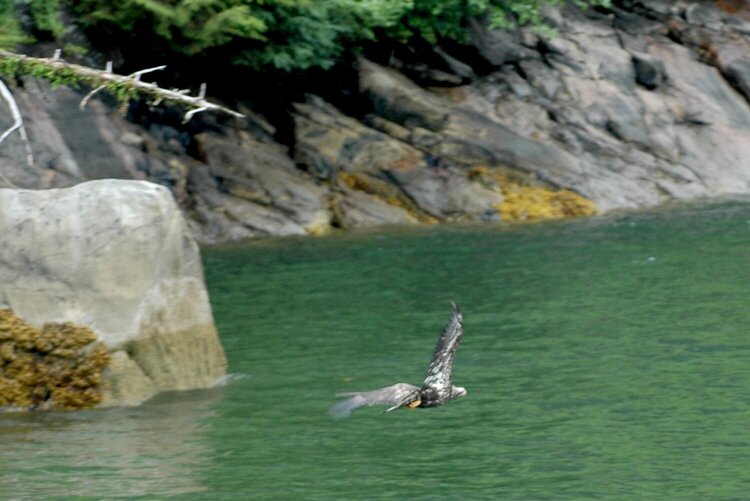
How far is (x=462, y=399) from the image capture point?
577 inches

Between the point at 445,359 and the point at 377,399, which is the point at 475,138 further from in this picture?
the point at 377,399

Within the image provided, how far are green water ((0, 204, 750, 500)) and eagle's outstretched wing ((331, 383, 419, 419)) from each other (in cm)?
91

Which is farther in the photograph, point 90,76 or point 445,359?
point 90,76

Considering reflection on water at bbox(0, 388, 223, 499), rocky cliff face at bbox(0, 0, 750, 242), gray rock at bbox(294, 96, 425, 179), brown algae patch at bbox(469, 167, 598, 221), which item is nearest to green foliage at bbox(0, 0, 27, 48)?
rocky cliff face at bbox(0, 0, 750, 242)

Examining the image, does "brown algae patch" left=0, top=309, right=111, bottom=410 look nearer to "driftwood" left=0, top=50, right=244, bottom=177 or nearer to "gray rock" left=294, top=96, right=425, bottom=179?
"driftwood" left=0, top=50, right=244, bottom=177

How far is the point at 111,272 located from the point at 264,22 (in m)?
14.3

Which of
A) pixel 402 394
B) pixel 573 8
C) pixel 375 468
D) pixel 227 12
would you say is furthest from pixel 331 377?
pixel 573 8

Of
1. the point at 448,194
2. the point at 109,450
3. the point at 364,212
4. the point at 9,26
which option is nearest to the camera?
the point at 109,450

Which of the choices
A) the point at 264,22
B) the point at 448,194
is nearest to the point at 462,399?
the point at 264,22

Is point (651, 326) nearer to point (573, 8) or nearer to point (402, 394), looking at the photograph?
point (402, 394)

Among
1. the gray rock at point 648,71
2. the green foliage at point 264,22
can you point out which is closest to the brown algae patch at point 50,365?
the green foliage at point 264,22

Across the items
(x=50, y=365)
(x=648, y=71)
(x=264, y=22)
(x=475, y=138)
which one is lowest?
(x=475, y=138)

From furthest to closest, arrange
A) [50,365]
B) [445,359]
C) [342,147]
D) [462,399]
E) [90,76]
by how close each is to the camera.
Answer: [342,147]
[462,399]
[50,365]
[90,76]
[445,359]

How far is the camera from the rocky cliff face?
28.5 meters
